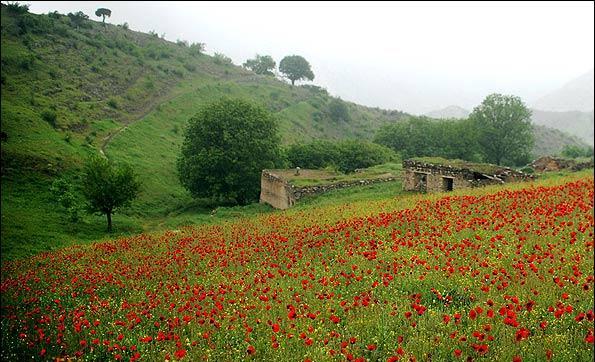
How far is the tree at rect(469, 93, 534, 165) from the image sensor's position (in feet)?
219

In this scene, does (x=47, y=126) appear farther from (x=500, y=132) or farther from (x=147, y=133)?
(x=500, y=132)

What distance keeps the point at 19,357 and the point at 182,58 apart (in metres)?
108

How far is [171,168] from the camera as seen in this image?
177 ft

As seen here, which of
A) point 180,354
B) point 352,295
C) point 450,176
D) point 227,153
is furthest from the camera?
point 227,153

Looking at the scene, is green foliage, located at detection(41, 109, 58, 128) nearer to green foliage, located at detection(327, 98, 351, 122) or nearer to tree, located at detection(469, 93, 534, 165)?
tree, located at detection(469, 93, 534, 165)

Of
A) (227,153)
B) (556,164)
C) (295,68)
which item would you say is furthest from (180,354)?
(295,68)

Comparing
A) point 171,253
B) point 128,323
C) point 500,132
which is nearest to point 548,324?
point 128,323

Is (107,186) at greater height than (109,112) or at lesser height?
lesser

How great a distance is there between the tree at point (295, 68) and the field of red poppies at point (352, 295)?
122123 millimetres

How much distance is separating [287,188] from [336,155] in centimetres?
2141

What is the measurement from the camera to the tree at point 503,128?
6669 centimetres

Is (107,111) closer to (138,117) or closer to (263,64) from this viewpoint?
(138,117)

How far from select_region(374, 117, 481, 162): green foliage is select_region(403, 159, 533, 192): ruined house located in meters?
39.6

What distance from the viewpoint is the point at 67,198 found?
3378cm
